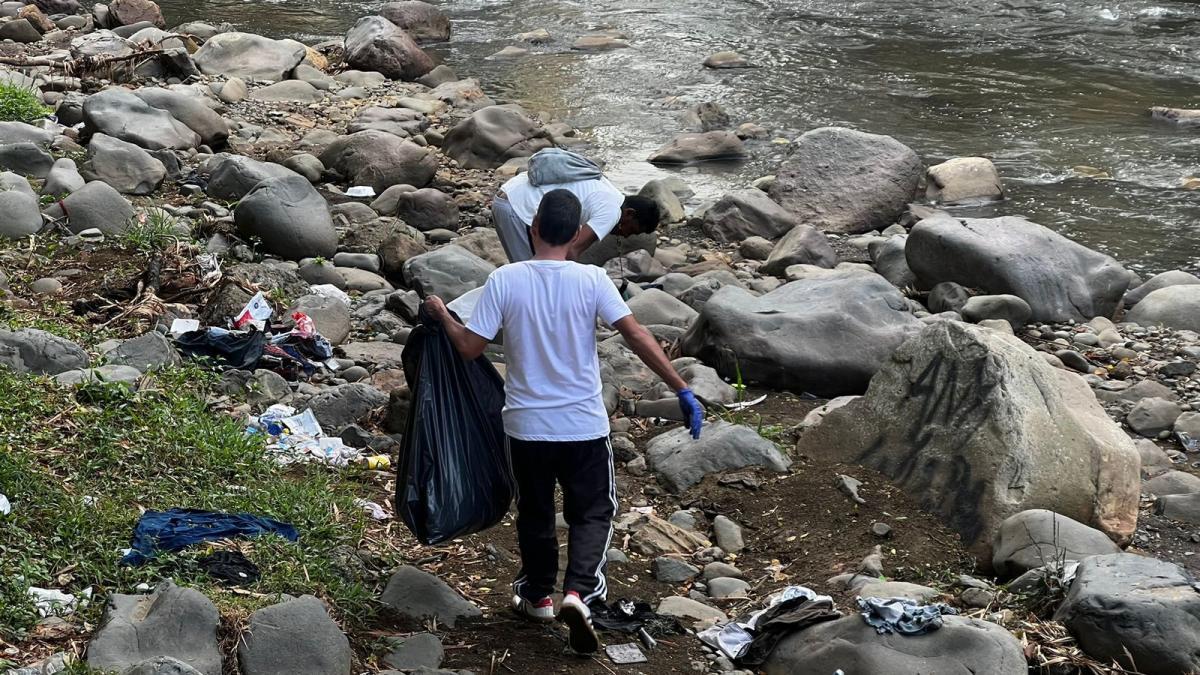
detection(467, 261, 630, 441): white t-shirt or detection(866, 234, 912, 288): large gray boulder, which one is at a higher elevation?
detection(467, 261, 630, 441): white t-shirt

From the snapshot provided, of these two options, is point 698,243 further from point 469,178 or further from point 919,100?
point 919,100

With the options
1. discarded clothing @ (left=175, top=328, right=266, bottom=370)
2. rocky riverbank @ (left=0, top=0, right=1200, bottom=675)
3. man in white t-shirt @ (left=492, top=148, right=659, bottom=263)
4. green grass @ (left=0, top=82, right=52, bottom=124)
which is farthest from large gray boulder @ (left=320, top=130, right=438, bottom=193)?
man in white t-shirt @ (left=492, top=148, right=659, bottom=263)

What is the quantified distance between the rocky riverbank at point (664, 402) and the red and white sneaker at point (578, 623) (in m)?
0.09

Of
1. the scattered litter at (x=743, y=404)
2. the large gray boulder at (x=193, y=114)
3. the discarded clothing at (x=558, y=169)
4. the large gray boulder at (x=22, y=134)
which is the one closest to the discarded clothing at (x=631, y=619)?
the discarded clothing at (x=558, y=169)

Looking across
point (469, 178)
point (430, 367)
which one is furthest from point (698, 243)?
point (430, 367)

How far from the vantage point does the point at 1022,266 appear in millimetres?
9727

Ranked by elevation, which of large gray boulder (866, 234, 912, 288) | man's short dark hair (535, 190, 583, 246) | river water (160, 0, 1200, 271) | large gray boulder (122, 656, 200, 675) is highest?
man's short dark hair (535, 190, 583, 246)

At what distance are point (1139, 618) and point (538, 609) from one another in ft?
6.65

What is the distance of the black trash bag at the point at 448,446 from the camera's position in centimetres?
472

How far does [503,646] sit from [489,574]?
688 millimetres

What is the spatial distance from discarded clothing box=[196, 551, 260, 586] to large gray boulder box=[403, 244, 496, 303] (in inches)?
156

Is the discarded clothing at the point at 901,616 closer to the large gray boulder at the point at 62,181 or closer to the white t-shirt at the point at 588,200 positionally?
the white t-shirt at the point at 588,200

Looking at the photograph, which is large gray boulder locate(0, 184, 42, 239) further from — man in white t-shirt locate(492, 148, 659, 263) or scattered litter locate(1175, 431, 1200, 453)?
scattered litter locate(1175, 431, 1200, 453)

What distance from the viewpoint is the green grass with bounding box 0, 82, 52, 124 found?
1099 centimetres
